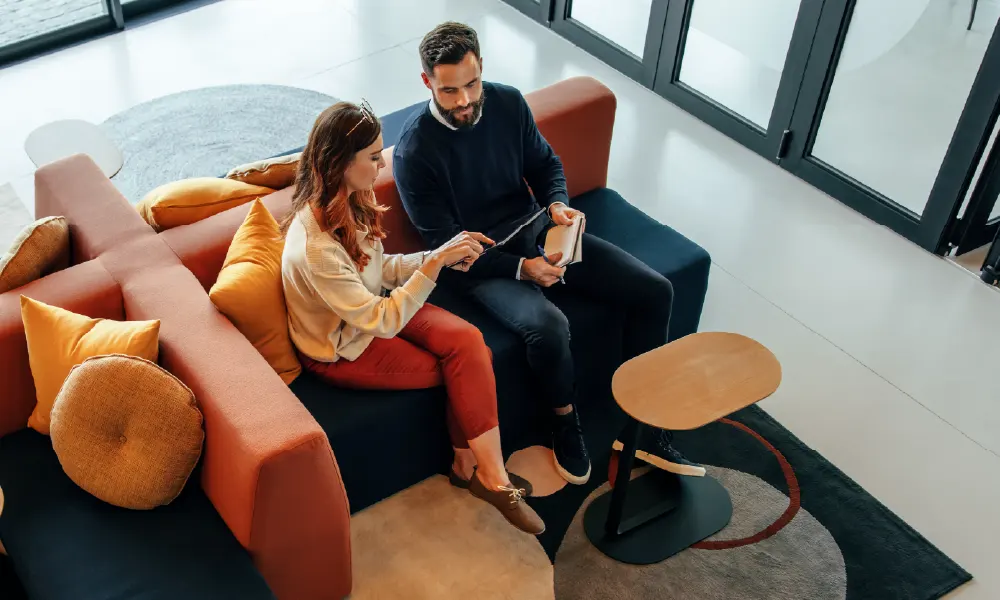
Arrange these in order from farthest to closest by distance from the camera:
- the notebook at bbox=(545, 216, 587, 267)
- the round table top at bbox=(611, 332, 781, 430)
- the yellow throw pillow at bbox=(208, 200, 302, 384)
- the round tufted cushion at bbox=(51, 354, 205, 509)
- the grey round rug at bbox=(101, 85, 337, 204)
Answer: the grey round rug at bbox=(101, 85, 337, 204) → the notebook at bbox=(545, 216, 587, 267) → the yellow throw pillow at bbox=(208, 200, 302, 384) → the round table top at bbox=(611, 332, 781, 430) → the round tufted cushion at bbox=(51, 354, 205, 509)

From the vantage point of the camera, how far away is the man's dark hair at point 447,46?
8.68 ft

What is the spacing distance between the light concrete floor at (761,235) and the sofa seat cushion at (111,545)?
1.84 m

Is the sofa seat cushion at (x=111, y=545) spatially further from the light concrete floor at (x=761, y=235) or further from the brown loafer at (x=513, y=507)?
the light concrete floor at (x=761, y=235)

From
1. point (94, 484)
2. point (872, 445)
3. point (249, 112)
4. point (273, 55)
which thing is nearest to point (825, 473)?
point (872, 445)

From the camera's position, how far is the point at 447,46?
264cm

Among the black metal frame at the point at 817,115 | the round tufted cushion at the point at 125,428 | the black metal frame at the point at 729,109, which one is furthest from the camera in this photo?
the black metal frame at the point at 729,109

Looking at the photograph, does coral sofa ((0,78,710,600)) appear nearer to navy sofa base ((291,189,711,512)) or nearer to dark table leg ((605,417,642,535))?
navy sofa base ((291,189,711,512))

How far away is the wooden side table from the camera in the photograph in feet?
7.93

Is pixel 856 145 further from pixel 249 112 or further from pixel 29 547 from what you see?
pixel 29 547

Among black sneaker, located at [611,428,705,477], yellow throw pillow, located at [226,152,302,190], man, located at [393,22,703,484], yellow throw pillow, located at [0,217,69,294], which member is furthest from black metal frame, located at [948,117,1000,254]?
yellow throw pillow, located at [0,217,69,294]

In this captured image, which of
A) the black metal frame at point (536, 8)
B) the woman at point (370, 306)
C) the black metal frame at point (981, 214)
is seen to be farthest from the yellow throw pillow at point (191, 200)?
the black metal frame at point (536, 8)

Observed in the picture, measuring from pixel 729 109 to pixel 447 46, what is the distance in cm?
228

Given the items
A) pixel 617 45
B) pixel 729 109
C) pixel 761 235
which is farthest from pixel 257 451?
pixel 617 45

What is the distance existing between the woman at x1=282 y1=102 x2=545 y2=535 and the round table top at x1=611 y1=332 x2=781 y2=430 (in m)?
0.43
